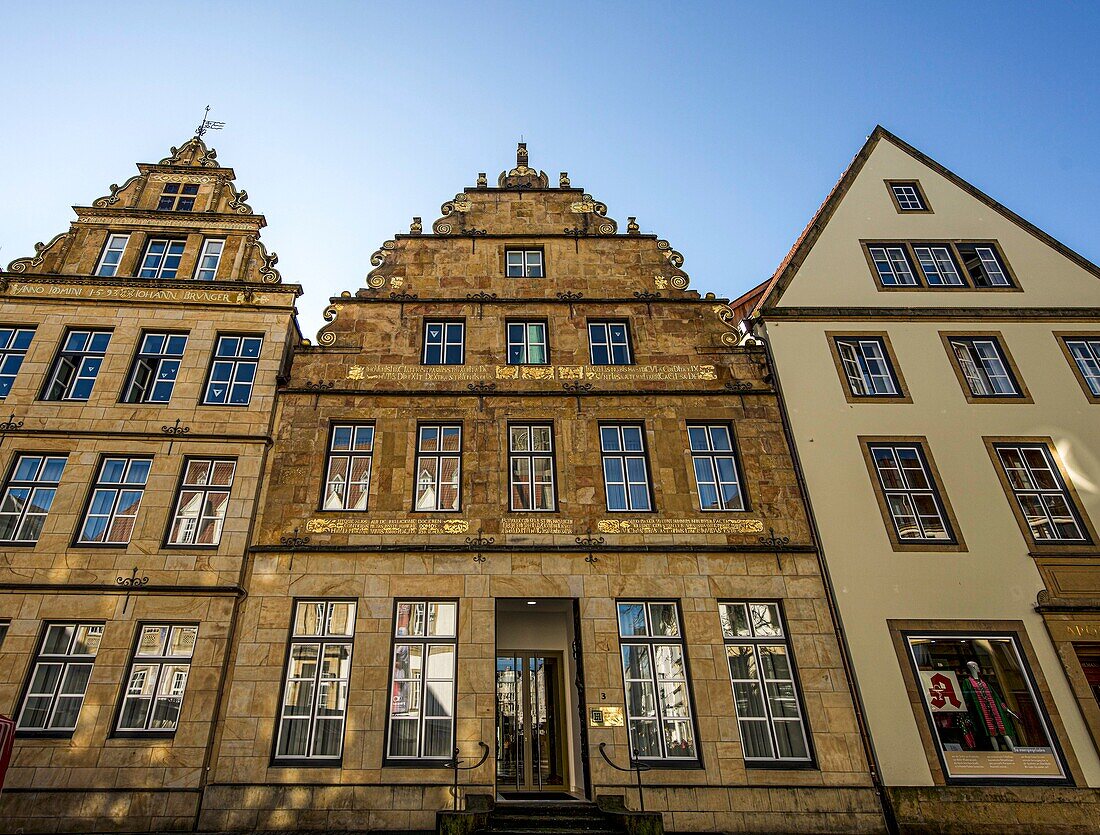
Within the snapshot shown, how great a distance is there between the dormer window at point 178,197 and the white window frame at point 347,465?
794cm

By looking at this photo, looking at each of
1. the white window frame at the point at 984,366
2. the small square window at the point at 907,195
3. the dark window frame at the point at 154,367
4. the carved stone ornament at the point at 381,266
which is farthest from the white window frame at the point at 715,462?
the dark window frame at the point at 154,367

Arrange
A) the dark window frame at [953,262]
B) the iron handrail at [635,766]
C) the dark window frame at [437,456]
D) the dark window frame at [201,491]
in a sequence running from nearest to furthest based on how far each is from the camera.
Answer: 1. the iron handrail at [635,766]
2. the dark window frame at [201,491]
3. the dark window frame at [437,456]
4. the dark window frame at [953,262]

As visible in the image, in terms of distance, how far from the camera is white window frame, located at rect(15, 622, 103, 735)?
1218 cm

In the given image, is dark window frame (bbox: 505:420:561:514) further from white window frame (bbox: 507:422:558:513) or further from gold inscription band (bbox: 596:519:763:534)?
gold inscription band (bbox: 596:519:763:534)

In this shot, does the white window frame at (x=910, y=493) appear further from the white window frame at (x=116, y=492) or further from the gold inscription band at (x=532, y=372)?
the white window frame at (x=116, y=492)

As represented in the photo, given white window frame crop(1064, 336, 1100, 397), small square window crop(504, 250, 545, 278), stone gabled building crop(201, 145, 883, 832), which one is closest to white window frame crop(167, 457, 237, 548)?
stone gabled building crop(201, 145, 883, 832)

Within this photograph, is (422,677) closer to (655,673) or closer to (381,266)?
(655,673)

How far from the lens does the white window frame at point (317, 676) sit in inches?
484

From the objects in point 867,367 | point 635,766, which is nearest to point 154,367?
point 635,766

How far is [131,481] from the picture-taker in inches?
564

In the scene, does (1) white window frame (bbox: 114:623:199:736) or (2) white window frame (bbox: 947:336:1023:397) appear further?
(2) white window frame (bbox: 947:336:1023:397)

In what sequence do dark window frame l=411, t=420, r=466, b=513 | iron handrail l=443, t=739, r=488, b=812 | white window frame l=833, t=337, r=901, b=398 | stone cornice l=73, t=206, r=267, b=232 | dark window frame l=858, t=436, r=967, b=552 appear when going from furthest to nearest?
stone cornice l=73, t=206, r=267, b=232, white window frame l=833, t=337, r=901, b=398, dark window frame l=411, t=420, r=466, b=513, dark window frame l=858, t=436, r=967, b=552, iron handrail l=443, t=739, r=488, b=812

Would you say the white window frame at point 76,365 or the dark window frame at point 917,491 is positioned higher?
the white window frame at point 76,365

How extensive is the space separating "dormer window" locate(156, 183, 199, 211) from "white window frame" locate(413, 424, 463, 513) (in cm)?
921
